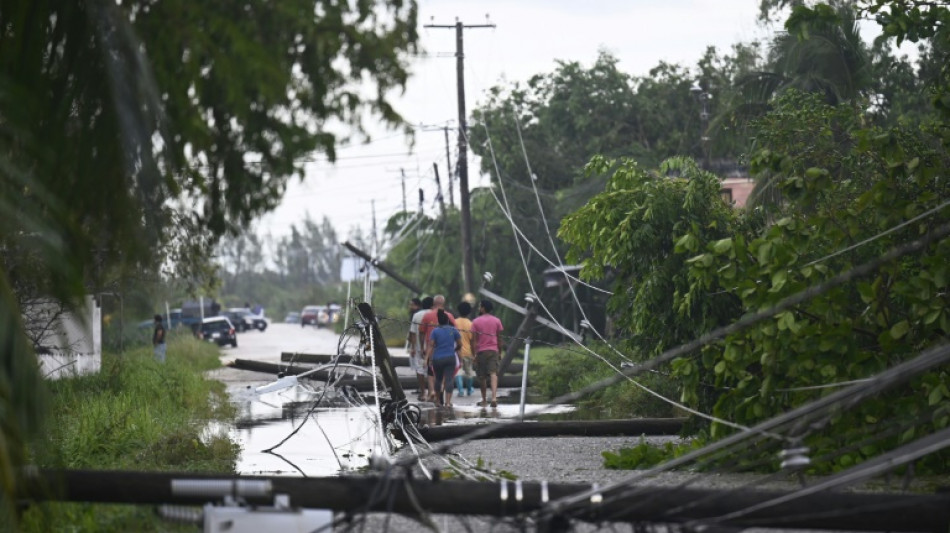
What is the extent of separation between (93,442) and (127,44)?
860cm

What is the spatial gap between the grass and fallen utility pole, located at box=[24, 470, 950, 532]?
96cm

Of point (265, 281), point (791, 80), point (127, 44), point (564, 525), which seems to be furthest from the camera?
point (265, 281)

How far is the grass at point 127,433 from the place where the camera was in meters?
10.1

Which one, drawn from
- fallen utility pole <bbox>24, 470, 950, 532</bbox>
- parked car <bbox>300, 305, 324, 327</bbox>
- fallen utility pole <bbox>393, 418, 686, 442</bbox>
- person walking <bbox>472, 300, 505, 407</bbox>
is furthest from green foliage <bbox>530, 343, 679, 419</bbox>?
parked car <bbox>300, 305, 324, 327</bbox>

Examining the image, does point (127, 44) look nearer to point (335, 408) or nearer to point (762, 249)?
point (762, 249)

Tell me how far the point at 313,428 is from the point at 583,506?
1407cm

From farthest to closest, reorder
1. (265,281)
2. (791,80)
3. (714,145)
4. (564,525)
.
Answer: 1. (265,281)
2. (714,145)
3. (791,80)
4. (564,525)

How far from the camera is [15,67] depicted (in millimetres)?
7379

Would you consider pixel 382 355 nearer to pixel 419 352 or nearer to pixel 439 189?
pixel 419 352

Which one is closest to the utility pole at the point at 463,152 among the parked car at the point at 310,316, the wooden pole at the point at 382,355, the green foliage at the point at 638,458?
the wooden pole at the point at 382,355

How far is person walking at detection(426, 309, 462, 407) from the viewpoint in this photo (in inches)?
861

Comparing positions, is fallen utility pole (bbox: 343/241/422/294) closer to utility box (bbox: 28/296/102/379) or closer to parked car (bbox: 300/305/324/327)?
utility box (bbox: 28/296/102/379)

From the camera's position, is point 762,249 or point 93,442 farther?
point 93,442

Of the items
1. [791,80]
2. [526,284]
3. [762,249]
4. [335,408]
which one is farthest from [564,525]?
[526,284]
